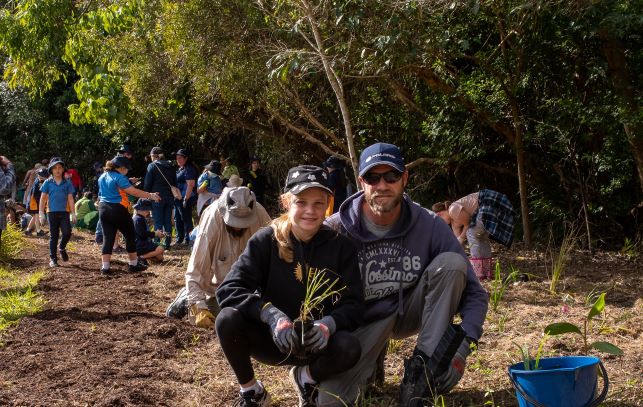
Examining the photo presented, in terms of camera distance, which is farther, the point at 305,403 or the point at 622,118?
the point at 622,118

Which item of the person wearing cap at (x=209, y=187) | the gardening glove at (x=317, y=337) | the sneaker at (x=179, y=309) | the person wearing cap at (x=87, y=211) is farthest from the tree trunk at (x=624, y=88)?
the person wearing cap at (x=87, y=211)

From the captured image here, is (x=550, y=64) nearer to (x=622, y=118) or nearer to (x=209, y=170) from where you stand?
(x=622, y=118)

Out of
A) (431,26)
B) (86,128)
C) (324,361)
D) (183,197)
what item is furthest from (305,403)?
(86,128)

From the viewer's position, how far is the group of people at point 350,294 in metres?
4.38

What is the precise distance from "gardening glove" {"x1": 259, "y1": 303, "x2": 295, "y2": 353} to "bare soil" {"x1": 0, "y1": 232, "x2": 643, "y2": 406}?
0.74m

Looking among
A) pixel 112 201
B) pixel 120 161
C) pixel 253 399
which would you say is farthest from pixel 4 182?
pixel 253 399

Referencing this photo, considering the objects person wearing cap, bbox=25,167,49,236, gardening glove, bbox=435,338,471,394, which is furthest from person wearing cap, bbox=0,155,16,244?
gardening glove, bbox=435,338,471,394

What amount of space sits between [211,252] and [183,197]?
9493 mm

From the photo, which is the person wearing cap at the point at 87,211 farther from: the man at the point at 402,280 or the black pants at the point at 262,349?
the black pants at the point at 262,349

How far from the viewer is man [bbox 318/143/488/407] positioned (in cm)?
448

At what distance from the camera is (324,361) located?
4430 millimetres

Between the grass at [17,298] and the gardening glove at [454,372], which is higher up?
the gardening glove at [454,372]

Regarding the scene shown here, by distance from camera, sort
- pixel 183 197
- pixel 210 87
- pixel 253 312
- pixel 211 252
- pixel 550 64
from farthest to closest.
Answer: pixel 183 197 → pixel 210 87 → pixel 550 64 → pixel 211 252 → pixel 253 312

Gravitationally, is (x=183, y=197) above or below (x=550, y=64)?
below
